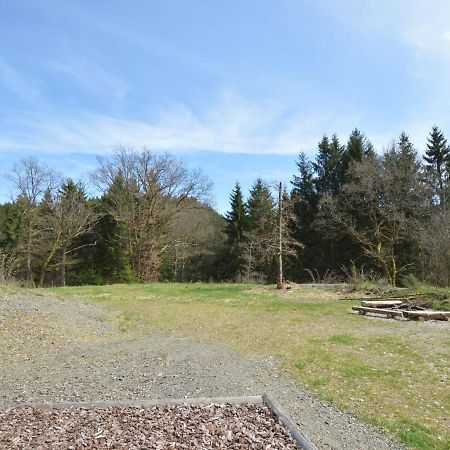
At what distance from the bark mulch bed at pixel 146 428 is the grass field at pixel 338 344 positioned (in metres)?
1.59

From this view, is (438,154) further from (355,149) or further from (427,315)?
(427,315)

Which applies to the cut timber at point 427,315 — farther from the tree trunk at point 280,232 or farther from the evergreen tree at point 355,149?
the evergreen tree at point 355,149

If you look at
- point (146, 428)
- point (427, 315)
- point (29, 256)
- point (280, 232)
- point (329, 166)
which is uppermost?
point (329, 166)

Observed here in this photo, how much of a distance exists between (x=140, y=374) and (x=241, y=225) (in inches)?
1181

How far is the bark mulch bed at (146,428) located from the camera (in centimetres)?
326

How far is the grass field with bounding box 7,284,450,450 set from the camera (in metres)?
4.76

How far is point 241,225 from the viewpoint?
35750mm

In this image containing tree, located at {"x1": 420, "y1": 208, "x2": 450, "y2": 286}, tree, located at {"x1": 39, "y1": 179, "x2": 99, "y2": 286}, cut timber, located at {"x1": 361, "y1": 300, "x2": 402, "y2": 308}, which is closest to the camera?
cut timber, located at {"x1": 361, "y1": 300, "x2": 402, "y2": 308}

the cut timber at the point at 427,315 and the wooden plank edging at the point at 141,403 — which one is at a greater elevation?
the cut timber at the point at 427,315

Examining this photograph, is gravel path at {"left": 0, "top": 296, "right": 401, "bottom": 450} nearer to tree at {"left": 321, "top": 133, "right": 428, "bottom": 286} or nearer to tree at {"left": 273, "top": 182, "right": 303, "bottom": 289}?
tree at {"left": 273, "top": 182, "right": 303, "bottom": 289}

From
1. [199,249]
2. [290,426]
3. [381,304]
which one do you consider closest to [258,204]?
[199,249]

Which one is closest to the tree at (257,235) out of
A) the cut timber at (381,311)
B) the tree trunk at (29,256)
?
the tree trunk at (29,256)

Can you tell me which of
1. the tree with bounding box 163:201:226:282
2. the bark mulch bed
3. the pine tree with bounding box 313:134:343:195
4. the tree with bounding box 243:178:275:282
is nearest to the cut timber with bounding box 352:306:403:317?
the bark mulch bed

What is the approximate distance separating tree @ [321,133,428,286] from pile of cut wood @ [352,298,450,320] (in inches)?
461
